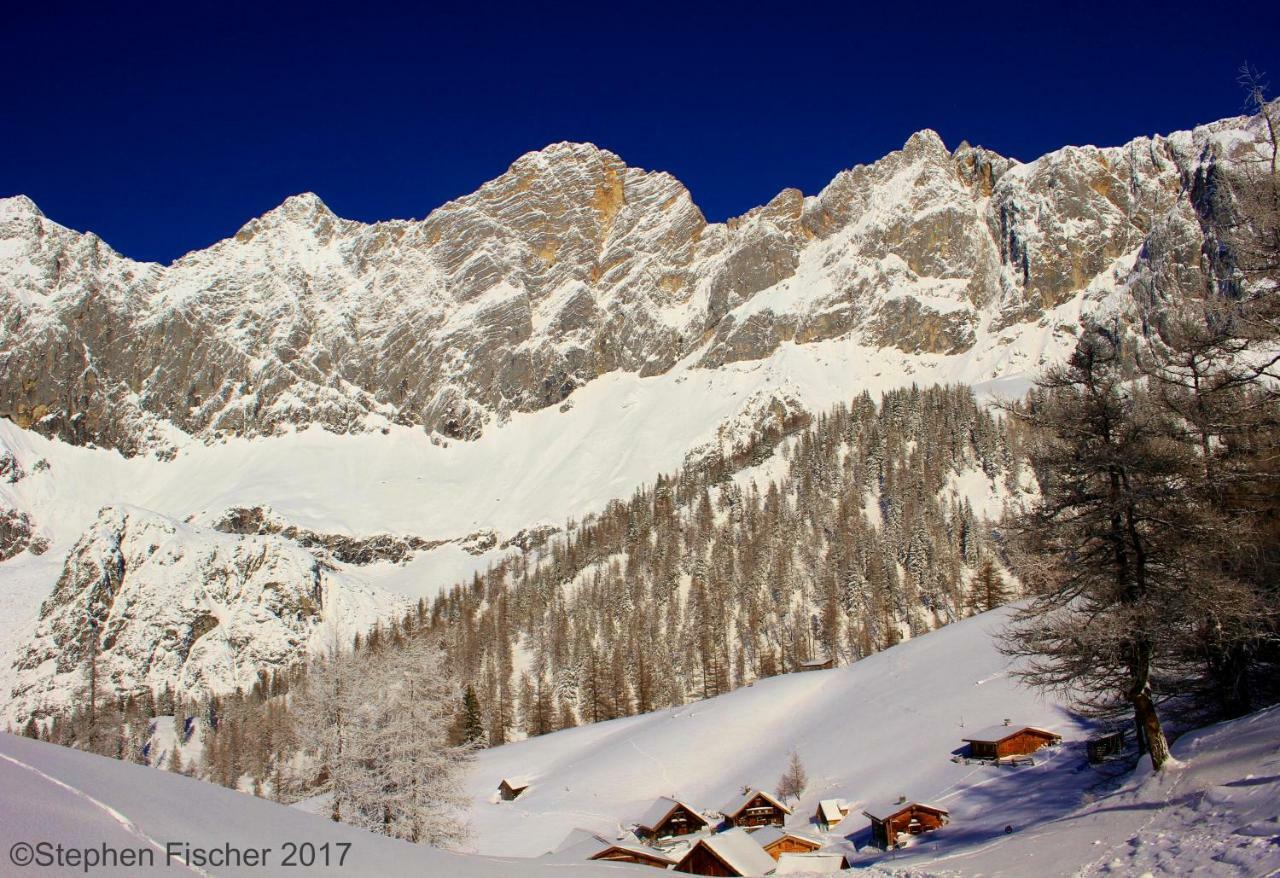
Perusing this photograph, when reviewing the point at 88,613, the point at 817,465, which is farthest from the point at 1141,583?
the point at 88,613

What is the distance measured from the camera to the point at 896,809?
38.7 meters

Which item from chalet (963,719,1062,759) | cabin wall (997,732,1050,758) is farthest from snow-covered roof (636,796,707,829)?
cabin wall (997,732,1050,758)

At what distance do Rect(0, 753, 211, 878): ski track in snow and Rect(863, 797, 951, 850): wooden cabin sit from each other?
121ft

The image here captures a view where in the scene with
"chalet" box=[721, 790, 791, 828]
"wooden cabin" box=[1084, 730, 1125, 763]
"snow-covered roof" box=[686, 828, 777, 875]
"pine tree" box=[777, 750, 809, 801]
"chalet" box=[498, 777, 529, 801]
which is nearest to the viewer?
"wooden cabin" box=[1084, 730, 1125, 763]

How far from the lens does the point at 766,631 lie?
117 meters

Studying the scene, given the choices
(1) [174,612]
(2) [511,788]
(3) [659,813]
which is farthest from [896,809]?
(1) [174,612]

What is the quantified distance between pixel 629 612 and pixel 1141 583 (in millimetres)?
118190

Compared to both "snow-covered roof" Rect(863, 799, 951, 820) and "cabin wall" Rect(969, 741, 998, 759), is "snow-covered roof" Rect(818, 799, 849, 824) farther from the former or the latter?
"cabin wall" Rect(969, 741, 998, 759)

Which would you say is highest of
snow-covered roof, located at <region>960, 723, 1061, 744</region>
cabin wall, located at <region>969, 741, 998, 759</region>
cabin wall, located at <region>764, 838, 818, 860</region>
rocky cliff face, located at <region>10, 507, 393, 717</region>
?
rocky cliff face, located at <region>10, 507, 393, 717</region>

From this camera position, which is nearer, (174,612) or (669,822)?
(669,822)

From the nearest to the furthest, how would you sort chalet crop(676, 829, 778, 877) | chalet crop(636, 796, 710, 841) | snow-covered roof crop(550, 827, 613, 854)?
chalet crop(676, 829, 778, 877) < snow-covered roof crop(550, 827, 613, 854) < chalet crop(636, 796, 710, 841)

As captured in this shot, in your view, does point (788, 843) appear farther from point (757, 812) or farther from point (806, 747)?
point (806, 747)

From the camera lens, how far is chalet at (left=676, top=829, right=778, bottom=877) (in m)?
36.2

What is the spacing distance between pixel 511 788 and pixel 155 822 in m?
61.9
